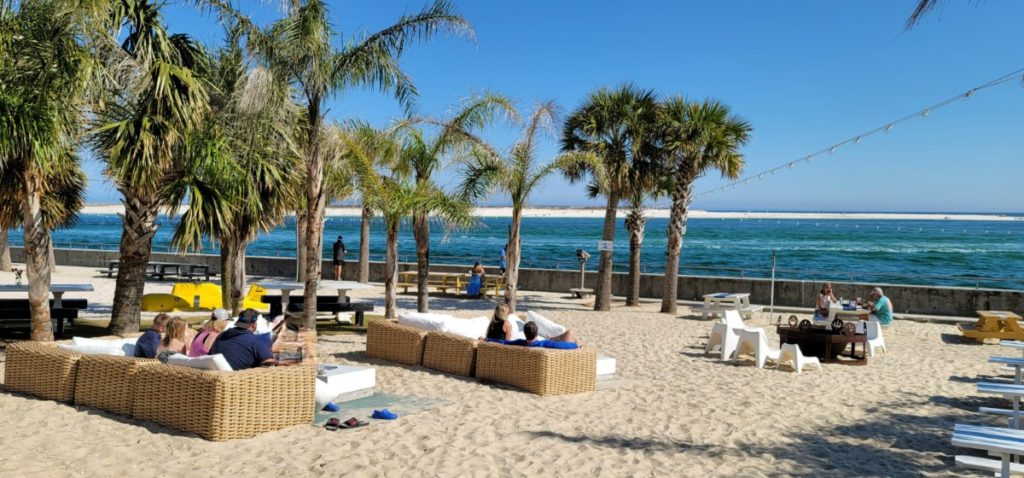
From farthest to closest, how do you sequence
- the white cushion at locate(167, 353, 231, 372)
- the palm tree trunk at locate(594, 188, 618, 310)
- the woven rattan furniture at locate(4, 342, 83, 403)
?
the palm tree trunk at locate(594, 188, 618, 310)
the woven rattan furniture at locate(4, 342, 83, 403)
the white cushion at locate(167, 353, 231, 372)

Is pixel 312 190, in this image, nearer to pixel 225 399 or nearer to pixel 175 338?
pixel 175 338

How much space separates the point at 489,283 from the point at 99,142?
12226mm

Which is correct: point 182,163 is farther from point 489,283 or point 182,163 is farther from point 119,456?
point 489,283

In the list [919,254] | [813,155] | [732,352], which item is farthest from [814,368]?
[919,254]

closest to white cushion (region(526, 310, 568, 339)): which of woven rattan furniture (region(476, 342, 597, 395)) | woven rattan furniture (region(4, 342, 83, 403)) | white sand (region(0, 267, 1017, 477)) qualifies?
white sand (region(0, 267, 1017, 477))

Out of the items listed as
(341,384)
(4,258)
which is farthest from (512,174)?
(4,258)

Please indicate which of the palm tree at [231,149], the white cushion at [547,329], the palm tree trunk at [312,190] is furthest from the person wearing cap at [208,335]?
the white cushion at [547,329]

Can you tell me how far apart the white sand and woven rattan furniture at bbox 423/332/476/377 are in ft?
0.75

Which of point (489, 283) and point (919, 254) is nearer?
point (489, 283)

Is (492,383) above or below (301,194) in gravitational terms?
below

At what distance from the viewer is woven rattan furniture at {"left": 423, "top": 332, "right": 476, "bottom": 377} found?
9359mm

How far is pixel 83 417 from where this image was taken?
6828 millimetres

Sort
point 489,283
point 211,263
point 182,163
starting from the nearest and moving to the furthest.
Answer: point 182,163 < point 489,283 < point 211,263

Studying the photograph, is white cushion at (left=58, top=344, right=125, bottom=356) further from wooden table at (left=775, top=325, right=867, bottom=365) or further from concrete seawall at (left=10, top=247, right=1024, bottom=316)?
concrete seawall at (left=10, top=247, right=1024, bottom=316)
